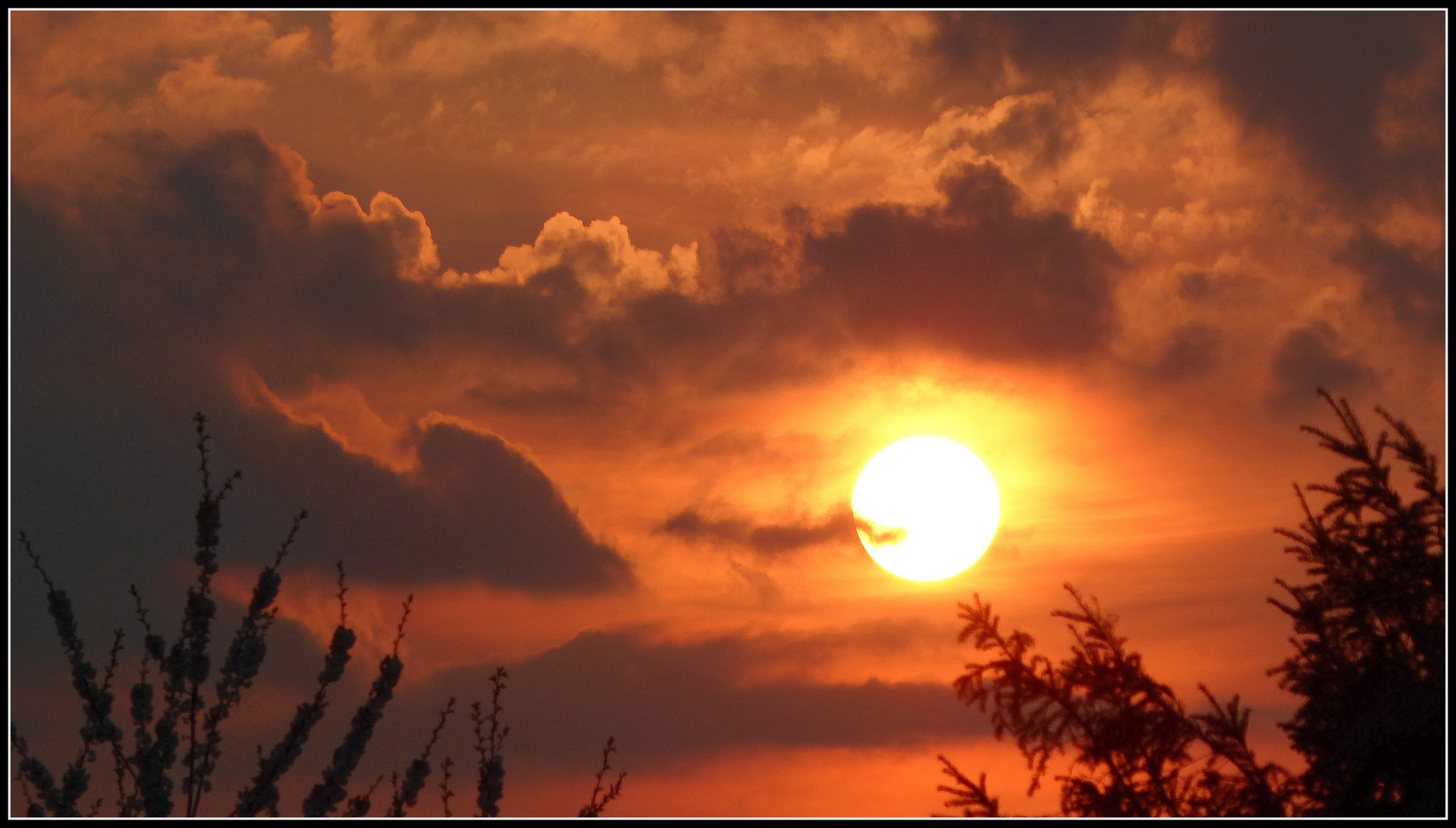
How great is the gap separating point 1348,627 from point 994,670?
10.8ft

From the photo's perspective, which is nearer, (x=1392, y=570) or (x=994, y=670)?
(x=1392, y=570)

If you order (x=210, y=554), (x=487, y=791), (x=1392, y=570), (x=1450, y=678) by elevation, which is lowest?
(x=487, y=791)

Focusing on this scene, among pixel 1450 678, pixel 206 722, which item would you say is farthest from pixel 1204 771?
pixel 206 722

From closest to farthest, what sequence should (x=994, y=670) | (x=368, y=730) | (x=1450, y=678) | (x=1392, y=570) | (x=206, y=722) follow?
(x=1450, y=678) → (x=1392, y=570) → (x=994, y=670) → (x=206, y=722) → (x=368, y=730)

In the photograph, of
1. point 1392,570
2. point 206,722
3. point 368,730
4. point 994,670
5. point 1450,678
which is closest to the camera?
point 1450,678

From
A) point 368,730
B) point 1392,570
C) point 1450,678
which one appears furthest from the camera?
point 368,730

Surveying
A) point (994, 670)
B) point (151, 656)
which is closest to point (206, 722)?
point (151, 656)

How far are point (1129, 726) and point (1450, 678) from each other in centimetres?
267

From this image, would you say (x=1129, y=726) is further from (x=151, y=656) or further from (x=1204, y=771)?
(x=151, y=656)

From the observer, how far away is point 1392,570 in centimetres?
1012

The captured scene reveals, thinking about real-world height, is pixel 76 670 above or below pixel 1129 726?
above

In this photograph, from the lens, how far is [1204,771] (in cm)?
1049

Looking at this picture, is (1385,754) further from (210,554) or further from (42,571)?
(42,571)

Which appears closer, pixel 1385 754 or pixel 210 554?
pixel 1385 754
